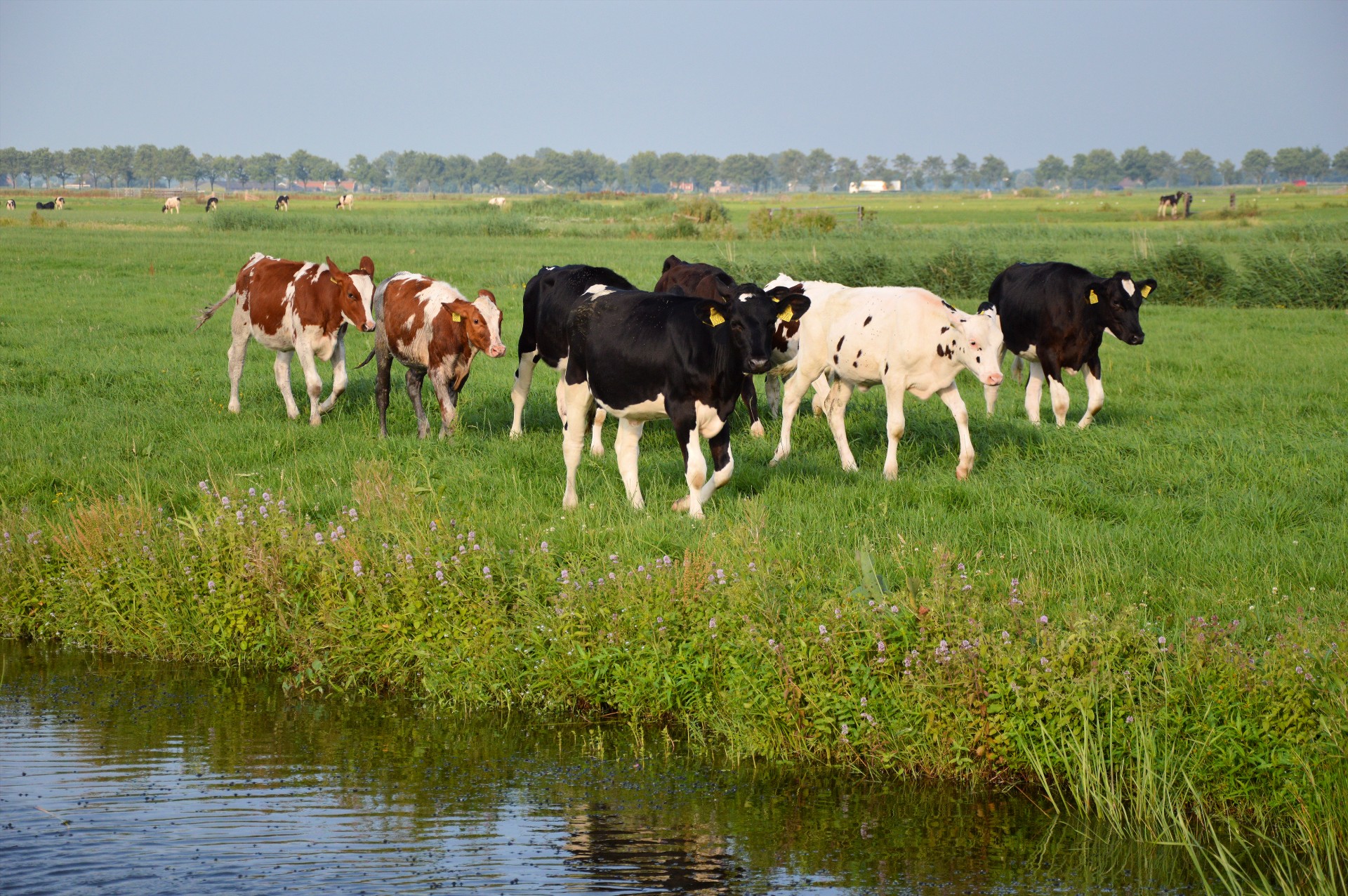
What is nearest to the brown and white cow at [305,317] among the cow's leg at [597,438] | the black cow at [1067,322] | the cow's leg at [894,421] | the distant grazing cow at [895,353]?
the cow's leg at [597,438]

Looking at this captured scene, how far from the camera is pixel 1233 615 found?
7449 millimetres

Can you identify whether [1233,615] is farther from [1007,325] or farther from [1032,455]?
[1007,325]

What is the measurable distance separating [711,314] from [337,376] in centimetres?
649

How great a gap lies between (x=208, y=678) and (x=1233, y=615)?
6.94m

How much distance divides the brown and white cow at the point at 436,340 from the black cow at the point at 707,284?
8.42 ft

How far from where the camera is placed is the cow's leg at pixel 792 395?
502 inches

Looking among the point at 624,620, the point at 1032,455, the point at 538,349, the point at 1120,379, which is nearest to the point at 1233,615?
the point at 624,620

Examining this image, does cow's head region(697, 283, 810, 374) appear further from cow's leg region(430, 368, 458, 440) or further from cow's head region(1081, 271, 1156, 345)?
cow's head region(1081, 271, 1156, 345)

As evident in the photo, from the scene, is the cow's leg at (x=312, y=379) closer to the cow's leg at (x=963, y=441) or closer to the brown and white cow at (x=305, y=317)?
the brown and white cow at (x=305, y=317)

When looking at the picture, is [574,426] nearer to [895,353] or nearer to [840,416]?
[840,416]

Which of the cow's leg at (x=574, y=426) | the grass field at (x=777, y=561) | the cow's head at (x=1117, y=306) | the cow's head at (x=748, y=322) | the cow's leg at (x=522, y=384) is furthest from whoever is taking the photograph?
the cow's head at (x=1117, y=306)

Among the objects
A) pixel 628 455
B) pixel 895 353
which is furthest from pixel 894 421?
pixel 628 455

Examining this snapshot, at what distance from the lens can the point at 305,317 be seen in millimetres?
14680

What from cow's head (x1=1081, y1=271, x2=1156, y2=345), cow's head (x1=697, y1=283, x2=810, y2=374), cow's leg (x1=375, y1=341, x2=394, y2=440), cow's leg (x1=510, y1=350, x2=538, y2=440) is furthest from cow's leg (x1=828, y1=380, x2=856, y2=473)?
cow's leg (x1=375, y1=341, x2=394, y2=440)
